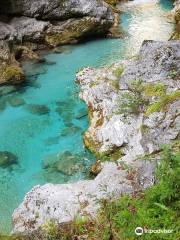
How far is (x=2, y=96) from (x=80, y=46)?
8.07 metres

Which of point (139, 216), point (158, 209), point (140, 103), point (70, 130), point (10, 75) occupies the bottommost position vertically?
point (70, 130)

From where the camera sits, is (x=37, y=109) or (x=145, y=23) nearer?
(x=37, y=109)

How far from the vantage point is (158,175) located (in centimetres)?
845

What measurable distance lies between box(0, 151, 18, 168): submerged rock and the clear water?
168mm

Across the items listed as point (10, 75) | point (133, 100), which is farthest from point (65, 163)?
point (10, 75)

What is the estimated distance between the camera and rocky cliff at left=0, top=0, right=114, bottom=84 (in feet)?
79.7

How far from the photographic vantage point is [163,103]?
12359mm

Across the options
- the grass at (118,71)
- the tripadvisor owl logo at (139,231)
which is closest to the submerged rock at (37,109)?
the grass at (118,71)

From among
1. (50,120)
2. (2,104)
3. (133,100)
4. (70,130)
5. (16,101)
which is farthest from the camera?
(16,101)

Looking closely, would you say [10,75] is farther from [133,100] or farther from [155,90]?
[155,90]

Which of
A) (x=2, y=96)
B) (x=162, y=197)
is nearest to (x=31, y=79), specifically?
(x=2, y=96)

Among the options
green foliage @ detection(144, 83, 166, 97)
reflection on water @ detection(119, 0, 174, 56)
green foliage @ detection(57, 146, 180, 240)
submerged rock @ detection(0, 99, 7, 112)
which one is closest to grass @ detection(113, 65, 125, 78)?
green foliage @ detection(144, 83, 166, 97)

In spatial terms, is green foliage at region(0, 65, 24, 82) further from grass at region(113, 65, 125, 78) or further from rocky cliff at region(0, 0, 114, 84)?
grass at region(113, 65, 125, 78)

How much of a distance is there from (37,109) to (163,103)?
674cm
